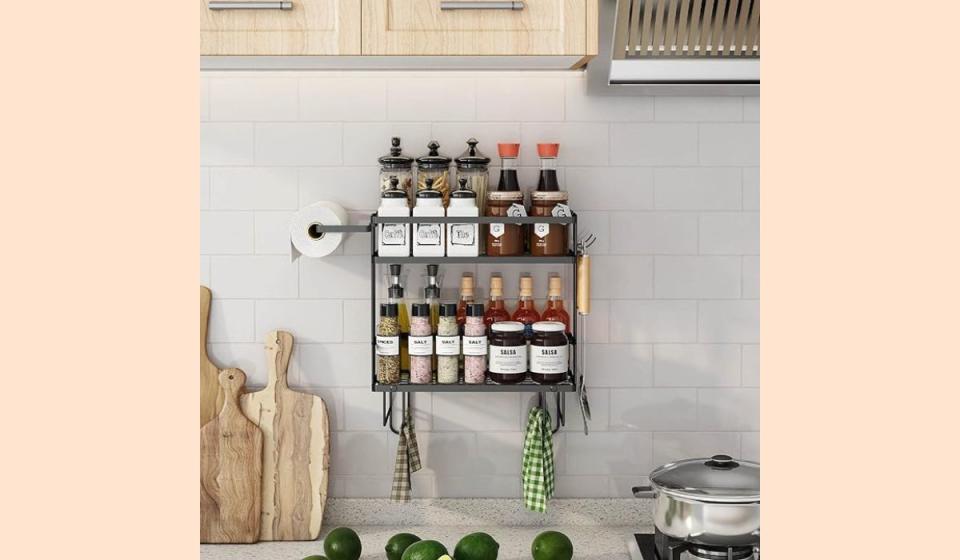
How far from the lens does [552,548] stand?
1950 millimetres

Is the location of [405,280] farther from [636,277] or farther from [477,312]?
[636,277]

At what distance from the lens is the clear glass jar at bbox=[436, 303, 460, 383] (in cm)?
212

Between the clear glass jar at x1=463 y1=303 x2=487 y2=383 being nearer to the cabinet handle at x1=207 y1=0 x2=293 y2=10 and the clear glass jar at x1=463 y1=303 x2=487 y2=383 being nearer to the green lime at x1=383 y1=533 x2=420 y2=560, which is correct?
the green lime at x1=383 y1=533 x2=420 y2=560

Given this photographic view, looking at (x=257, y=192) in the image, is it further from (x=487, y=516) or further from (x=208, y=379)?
(x=487, y=516)

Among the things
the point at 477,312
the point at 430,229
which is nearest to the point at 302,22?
the point at 430,229

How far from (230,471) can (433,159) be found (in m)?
0.83

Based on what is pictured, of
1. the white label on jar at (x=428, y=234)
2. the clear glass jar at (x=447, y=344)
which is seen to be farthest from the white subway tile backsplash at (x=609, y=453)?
the white label on jar at (x=428, y=234)

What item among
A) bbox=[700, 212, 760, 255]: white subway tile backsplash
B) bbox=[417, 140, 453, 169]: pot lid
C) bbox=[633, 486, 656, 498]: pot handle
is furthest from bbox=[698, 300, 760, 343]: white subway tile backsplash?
bbox=[417, 140, 453, 169]: pot lid

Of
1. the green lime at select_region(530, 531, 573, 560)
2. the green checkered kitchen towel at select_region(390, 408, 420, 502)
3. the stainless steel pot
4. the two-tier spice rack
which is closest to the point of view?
the stainless steel pot

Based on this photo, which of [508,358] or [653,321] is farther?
[653,321]

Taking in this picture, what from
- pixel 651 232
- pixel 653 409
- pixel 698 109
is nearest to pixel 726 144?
pixel 698 109

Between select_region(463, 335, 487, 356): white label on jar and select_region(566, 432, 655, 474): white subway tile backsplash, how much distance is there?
12.7 inches

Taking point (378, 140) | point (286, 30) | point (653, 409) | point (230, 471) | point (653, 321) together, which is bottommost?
point (230, 471)

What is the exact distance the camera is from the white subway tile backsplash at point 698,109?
87.4 inches
